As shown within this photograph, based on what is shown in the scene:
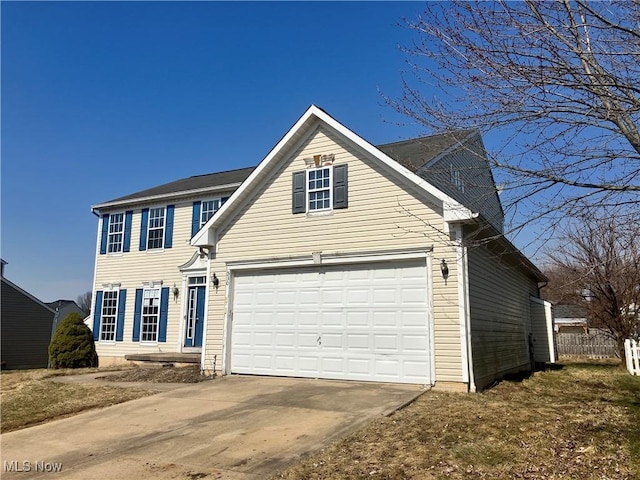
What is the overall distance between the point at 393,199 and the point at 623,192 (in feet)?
17.2

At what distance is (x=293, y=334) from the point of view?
11555 millimetres

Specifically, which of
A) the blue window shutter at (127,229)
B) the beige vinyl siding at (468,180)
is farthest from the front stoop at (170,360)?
the beige vinyl siding at (468,180)

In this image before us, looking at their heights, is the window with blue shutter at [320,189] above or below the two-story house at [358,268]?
above

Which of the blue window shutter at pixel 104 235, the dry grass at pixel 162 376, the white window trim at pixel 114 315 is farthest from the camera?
the blue window shutter at pixel 104 235

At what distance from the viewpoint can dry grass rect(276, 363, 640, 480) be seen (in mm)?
4965

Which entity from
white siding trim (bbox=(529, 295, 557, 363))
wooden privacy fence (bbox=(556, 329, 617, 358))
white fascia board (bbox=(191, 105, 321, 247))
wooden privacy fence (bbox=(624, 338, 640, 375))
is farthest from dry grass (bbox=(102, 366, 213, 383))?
wooden privacy fence (bbox=(556, 329, 617, 358))

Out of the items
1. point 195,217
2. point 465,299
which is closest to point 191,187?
point 195,217

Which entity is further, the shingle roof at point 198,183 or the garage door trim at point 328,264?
the shingle roof at point 198,183

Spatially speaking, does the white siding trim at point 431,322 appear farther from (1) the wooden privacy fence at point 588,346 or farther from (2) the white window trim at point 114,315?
(1) the wooden privacy fence at point 588,346

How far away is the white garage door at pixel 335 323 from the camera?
10227 millimetres

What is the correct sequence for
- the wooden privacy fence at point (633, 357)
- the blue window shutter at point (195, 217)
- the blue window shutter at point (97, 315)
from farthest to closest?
the blue window shutter at point (97, 315) < the blue window shutter at point (195, 217) < the wooden privacy fence at point (633, 357)

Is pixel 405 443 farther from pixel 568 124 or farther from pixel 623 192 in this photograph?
pixel 568 124

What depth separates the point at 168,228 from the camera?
18812mm

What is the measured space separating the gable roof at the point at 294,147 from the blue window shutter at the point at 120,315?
313 inches
